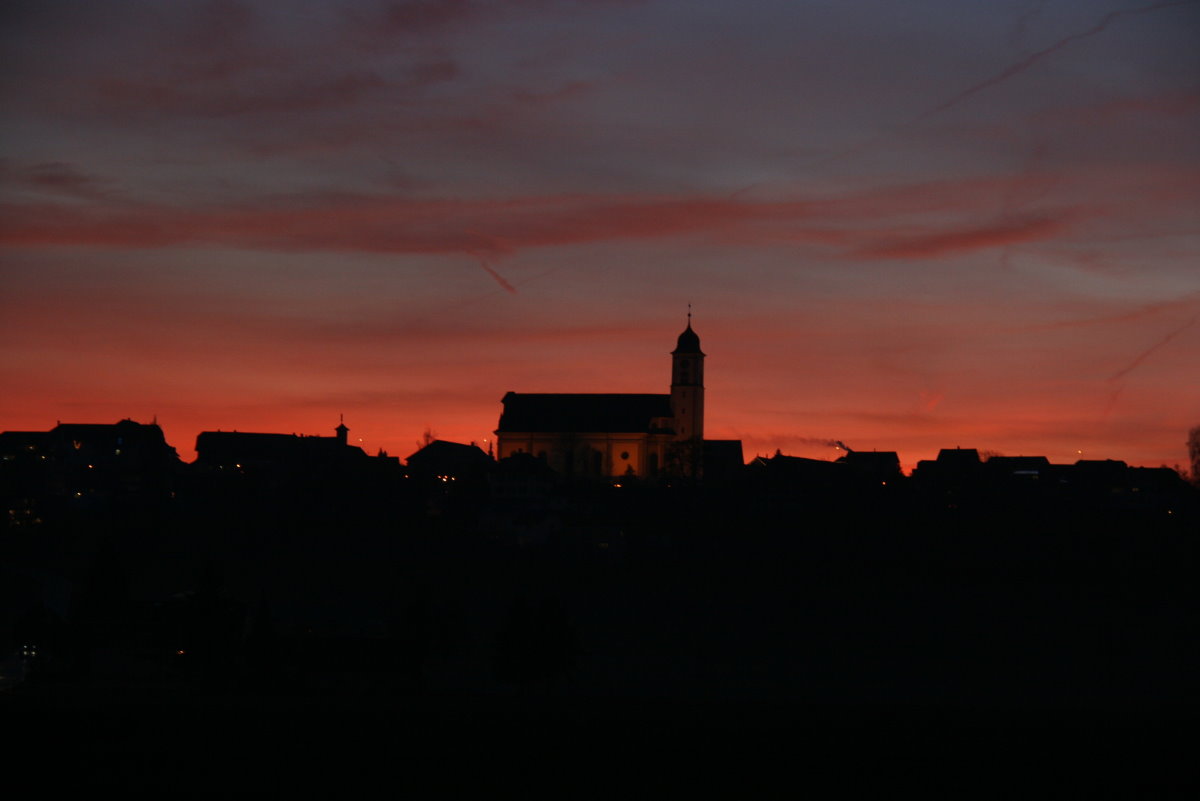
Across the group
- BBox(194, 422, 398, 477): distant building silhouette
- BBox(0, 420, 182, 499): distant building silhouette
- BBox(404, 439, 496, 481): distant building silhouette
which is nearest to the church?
BBox(404, 439, 496, 481): distant building silhouette

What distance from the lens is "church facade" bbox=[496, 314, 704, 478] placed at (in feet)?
583

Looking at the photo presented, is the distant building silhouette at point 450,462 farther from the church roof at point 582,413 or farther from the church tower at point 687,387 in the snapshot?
the church tower at point 687,387

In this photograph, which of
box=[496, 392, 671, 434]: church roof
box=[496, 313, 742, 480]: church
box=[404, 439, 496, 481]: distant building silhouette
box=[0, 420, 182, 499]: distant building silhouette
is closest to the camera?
box=[0, 420, 182, 499]: distant building silhouette

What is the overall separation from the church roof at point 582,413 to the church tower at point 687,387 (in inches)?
61.5

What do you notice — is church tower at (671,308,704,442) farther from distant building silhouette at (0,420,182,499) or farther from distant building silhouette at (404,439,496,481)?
distant building silhouette at (0,420,182,499)

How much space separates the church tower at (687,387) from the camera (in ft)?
591

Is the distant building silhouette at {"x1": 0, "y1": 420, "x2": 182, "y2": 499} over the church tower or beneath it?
beneath

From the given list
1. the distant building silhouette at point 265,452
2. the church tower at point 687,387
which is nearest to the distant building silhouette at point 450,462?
the distant building silhouette at point 265,452

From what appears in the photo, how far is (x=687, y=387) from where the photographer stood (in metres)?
182

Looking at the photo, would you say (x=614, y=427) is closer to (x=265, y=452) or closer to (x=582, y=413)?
(x=582, y=413)

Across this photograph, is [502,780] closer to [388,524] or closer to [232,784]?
[232,784]

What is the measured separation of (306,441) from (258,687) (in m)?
125

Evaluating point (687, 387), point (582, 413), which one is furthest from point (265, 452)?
point (687, 387)

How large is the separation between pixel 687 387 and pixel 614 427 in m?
10.8
